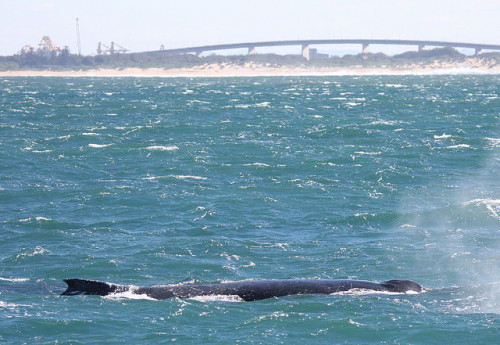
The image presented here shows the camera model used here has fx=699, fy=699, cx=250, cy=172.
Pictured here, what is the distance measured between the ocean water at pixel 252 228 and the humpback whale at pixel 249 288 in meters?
0.34

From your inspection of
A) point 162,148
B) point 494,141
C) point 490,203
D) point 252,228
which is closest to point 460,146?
point 494,141

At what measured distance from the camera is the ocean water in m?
14.6

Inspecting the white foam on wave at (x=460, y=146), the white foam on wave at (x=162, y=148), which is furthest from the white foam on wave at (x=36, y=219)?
the white foam on wave at (x=460, y=146)

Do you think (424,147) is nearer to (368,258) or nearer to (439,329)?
(368,258)

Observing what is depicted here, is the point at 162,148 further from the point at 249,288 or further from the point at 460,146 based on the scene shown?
the point at 249,288

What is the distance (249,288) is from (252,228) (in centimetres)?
800

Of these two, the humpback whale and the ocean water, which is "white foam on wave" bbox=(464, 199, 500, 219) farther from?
the humpback whale

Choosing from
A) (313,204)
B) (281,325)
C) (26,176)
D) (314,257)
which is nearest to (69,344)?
(281,325)

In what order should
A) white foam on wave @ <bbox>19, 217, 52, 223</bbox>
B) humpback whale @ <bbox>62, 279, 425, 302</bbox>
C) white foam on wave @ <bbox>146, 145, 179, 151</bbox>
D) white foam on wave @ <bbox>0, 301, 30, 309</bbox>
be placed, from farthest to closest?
white foam on wave @ <bbox>146, 145, 179, 151</bbox> → white foam on wave @ <bbox>19, 217, 52, 223</bbox> → humpback whale @ <bbox>62, 279, 425, 302</bbox> → white foam on wave @ <bbox>0, 301, 30, 309</bbox>

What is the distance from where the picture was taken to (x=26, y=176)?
33.5 m

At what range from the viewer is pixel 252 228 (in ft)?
79.2

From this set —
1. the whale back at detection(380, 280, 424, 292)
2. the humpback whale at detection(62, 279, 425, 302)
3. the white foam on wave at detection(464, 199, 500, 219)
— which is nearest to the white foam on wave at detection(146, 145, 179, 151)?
the white foam on wave at detection(464, 199, 500, 219)

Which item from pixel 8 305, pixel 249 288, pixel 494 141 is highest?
pixel 249 288

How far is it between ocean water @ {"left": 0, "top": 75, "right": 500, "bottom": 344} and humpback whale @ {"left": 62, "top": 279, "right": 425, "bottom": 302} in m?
0.34
